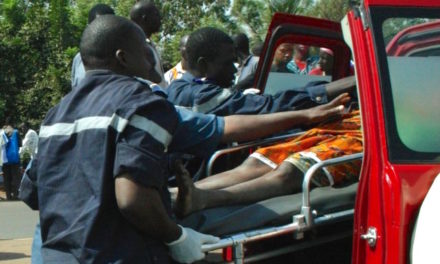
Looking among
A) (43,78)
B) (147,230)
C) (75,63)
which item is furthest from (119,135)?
(43,78)

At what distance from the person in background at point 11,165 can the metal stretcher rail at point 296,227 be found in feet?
43.2

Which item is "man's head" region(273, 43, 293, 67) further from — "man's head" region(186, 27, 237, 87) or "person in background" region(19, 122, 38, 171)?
"person in background" region(19, 122, 38, 171)

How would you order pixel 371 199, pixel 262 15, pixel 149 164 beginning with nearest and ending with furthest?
pixel 149 164
pixel 371 199
pixel 262 15

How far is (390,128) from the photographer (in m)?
2.95

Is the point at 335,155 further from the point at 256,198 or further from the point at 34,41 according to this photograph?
the point at 34,41

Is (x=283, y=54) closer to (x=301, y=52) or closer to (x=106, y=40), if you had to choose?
(x=301, y=52)

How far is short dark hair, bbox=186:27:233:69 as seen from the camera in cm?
468

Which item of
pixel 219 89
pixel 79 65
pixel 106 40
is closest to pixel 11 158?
pixel 79 65

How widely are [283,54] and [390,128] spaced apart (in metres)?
2.23

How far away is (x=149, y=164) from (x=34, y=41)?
62.9ft

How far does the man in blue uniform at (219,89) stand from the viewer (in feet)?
14.2

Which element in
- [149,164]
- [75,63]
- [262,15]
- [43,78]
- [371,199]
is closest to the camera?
[149,164]

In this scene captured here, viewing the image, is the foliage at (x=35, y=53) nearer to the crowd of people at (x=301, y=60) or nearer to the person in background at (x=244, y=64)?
the person in background at (x=244, y=64)

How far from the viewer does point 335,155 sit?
373 cm
